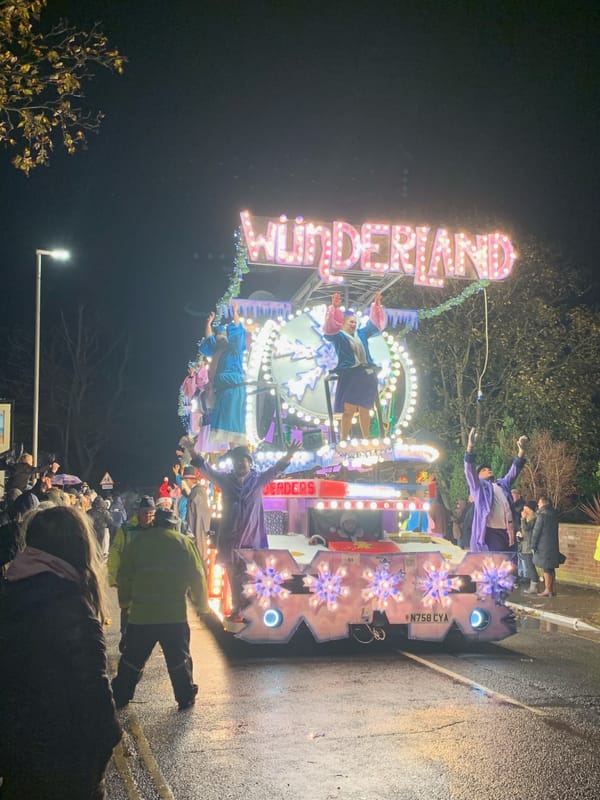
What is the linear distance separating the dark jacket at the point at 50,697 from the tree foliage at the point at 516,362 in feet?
58.9

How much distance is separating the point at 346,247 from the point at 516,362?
38.6ft

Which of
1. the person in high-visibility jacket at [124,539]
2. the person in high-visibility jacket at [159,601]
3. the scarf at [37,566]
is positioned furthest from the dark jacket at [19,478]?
the scarf at [37,566]

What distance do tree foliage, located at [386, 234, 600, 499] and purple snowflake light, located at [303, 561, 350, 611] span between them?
40.8ft

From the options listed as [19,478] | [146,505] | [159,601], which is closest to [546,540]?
[146,505]

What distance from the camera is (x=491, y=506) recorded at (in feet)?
34.8

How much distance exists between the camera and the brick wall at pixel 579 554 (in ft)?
51.0

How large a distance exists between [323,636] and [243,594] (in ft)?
3.10

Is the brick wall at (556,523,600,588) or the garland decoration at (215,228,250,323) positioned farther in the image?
the brick wall at (556,523,600,588)

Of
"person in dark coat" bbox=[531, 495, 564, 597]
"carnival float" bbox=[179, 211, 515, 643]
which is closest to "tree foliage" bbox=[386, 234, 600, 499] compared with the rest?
"person in dark coat" bbox=[531, 495, 564, 597]

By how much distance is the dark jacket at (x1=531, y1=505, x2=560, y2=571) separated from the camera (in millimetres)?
13195

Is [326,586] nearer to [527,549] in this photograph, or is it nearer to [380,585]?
[380,585]

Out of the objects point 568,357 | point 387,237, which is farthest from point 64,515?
point 568,357

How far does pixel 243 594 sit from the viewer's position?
809 centimetres

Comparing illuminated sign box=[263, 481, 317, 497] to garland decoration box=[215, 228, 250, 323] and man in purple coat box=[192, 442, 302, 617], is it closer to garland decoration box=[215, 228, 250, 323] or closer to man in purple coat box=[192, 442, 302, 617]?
Result: man in purple coat box=[192, 442, 302, 617]
